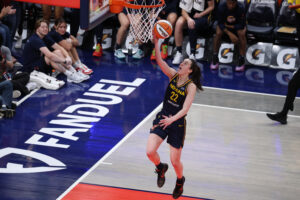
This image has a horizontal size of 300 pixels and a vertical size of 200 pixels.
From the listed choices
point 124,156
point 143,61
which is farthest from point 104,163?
point 143,61

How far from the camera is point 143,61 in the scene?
1178 centimetres

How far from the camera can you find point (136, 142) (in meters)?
8.07

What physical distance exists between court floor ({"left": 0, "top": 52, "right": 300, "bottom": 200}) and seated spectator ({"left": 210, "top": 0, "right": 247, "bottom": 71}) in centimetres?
51

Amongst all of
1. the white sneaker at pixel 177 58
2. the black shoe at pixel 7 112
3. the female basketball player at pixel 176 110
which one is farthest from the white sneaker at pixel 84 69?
the female basketball player at pixel 176 110

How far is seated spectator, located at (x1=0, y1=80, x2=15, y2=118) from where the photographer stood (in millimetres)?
8688

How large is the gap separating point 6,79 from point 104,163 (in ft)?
8.84

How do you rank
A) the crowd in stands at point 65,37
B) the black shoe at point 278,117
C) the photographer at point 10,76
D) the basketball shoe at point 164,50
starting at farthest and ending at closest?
the basketball shoe at point 164,50 < the crowd in stands at point 65,37 < the photographer at point 10,76 < the black shoe at point 278,117

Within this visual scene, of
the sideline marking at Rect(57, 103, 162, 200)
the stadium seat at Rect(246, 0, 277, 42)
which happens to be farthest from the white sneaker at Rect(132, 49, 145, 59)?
the sideline marking at Rect(57, 103, 162, 200)

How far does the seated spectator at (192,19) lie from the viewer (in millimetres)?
11477

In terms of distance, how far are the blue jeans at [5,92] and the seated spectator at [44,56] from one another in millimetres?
1305

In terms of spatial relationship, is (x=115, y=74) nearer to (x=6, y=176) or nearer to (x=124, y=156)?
(x=124, y=156)

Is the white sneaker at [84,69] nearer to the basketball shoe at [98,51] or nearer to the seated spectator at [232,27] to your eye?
the basketball shoe at [98,51]

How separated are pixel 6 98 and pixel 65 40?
2.12 meters

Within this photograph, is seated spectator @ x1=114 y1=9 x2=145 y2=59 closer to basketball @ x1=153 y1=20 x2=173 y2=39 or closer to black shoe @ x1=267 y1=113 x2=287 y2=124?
black shoe @ x1=267 y1=113 x2=287 y2=124
